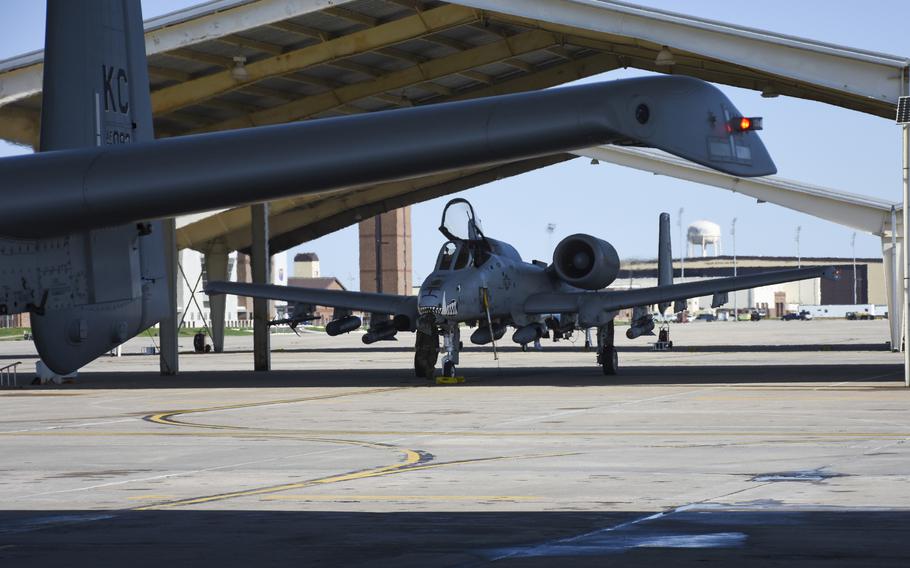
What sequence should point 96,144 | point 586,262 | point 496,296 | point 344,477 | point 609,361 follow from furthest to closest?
point 609,361 → point 586,262 → point 496,296 → point 344,477 → point 96,144

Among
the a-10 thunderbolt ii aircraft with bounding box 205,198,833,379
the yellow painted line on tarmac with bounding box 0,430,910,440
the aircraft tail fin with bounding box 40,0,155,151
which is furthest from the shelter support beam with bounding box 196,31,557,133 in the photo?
the aircraft tail fin with bounding box 40,0,155,151

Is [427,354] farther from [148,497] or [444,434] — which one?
[148,497]

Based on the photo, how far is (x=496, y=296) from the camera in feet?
106

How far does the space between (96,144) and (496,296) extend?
27899 mm

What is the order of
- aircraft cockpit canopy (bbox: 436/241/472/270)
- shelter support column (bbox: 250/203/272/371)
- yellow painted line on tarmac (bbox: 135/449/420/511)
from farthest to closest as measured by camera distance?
shelter support column (bbox: 250/203/272/371), aircraft cockpit canopy (bbox: 436/241/472/270), yellow painted line on tarmac (bbox: 135/449/420/511)

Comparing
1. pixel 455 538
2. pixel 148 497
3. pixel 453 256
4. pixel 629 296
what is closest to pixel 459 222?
pixel 453 256

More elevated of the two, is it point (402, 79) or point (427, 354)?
point (402, 79)

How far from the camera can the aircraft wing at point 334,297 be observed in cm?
3347

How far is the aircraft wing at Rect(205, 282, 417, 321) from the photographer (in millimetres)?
33469

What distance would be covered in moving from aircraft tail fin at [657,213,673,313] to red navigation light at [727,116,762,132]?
3913 cm

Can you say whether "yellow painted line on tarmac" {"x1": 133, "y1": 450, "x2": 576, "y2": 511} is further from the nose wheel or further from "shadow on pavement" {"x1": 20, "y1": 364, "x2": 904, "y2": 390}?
the nose wheel

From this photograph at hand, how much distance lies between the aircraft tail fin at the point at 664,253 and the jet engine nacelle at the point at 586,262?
8949 mm

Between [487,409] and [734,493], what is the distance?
38.1 feet

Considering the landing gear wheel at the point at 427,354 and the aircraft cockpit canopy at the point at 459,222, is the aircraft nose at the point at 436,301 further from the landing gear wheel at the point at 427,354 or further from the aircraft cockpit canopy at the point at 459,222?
the landing gear wheel at the point at 427,354
